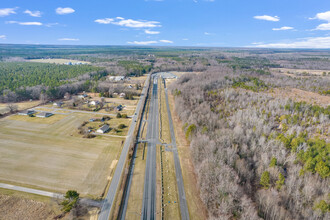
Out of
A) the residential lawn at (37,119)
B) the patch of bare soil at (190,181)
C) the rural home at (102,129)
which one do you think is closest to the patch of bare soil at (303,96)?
the patch of bare soil at (190,181)

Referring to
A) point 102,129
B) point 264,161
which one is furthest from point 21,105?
point 264,161

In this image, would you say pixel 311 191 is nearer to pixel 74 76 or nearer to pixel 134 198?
pixel 134 198

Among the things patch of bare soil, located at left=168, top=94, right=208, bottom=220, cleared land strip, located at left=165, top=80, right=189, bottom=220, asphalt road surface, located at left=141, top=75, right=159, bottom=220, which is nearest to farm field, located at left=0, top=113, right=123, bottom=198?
asphalt road surface, located at left=141, top=75, right=159, bottom=220

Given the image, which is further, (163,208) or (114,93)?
(114,93)

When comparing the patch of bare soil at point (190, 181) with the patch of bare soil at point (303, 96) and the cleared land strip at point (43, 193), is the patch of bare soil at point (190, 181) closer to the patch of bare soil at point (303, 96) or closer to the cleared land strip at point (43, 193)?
the cleared land strip at point (43, 193)

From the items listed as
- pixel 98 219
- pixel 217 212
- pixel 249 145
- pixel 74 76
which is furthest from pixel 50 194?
pixel 74 76
